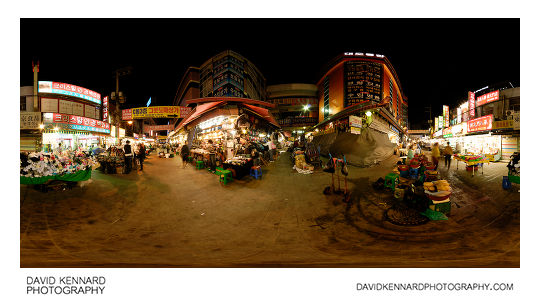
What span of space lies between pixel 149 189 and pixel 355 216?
22.7 ft

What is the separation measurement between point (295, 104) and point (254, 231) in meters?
48.4

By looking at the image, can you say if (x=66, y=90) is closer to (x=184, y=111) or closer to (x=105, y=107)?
(x=105, y=107)

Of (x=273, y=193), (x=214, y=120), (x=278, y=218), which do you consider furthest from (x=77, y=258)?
(x=214, y=120)

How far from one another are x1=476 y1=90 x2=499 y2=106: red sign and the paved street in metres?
19.4

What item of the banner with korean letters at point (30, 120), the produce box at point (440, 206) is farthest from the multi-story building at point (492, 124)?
the banner with korean letters at point (30, 120)

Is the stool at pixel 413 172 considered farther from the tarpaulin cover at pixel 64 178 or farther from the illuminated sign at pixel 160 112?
the illuminated sign at pixel 160 112

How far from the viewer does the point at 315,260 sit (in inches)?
105

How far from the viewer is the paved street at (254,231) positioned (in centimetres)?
269

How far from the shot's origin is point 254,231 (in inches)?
139

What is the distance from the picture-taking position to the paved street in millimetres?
2693

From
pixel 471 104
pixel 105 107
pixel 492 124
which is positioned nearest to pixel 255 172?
pixel 492 124

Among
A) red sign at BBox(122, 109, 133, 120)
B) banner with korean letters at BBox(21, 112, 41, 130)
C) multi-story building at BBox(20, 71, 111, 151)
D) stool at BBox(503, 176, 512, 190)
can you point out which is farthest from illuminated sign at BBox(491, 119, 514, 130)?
banner with korean letters at BBox(21, 112, 41, 130)

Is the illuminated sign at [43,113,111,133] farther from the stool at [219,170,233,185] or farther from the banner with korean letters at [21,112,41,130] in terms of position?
the stool at [219,170,233,185]
